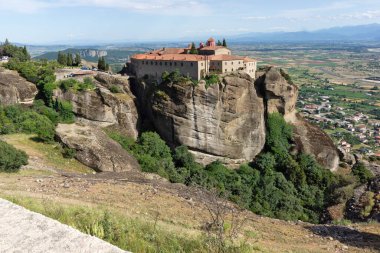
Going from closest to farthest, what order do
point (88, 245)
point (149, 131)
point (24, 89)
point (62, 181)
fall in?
point (88, 245) < point (62, 181) < point (24, 89) < point (149, 131)

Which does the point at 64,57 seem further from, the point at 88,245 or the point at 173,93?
the point at 88,245

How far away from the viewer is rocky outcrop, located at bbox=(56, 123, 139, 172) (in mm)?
24000

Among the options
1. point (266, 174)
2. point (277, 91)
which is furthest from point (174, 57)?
point (266, 174)

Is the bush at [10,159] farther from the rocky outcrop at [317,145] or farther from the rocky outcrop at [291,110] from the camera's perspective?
the rocky outcrop at [317,145]

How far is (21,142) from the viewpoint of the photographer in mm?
25234

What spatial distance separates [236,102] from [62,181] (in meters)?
24.1

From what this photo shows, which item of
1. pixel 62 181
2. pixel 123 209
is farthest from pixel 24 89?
pixel 123 209

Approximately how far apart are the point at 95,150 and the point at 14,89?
15770 millimetres

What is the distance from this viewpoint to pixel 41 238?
4816 mm

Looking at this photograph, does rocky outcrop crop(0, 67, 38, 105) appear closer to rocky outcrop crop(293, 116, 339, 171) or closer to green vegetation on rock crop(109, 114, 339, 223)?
green vegetation on rock crop(109, 114, 339, 223)

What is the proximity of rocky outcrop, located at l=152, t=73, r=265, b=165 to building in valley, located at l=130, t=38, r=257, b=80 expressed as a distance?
2637 millimetres

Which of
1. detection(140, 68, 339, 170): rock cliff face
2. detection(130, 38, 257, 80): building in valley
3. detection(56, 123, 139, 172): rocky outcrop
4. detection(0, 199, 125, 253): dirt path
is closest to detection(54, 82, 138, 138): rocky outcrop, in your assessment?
detection(140, 68, 339, 170): rock cliff face

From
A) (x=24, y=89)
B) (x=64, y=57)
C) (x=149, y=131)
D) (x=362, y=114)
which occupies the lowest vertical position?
(x=362, y=114)

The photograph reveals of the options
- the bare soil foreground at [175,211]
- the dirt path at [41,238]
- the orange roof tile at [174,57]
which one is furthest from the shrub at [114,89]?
the dirt path at [41,238]
